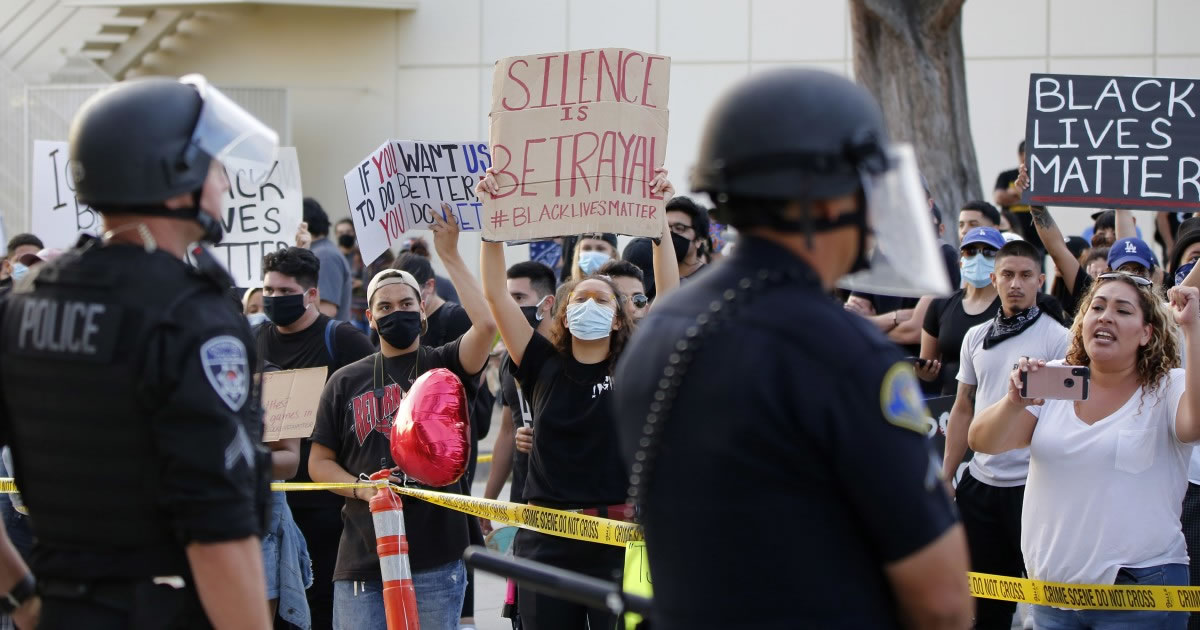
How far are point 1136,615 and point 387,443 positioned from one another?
3079mm

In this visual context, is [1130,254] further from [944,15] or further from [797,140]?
[944,15]

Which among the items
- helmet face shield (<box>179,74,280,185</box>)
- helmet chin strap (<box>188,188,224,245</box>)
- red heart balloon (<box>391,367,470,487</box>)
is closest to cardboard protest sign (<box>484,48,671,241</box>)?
red heart balloon (<box>391,367,470,487</box>)

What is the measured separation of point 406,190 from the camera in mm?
7129

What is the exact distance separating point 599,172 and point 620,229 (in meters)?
0.31

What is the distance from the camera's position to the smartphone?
481 centimetres

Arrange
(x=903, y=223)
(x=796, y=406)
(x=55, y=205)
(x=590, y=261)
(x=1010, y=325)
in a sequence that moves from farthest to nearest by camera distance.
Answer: (x=590, y=261) → (x=55, y=205) → (x=1010, y=325) → (x=903, y=223) → (x=796, y=406)

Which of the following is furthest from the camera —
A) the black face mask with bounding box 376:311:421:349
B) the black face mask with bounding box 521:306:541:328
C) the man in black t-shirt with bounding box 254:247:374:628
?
the black face mask with bounding box 521:306:541:328

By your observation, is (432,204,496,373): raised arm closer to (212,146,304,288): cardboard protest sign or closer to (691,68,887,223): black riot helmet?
(212,146,304,288): cardboard protest sign

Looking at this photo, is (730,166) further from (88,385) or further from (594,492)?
(594,492)

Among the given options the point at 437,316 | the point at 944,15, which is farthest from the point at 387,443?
the point at 944,15

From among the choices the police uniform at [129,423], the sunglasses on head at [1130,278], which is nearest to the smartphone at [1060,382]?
the sunglasses on head at [1130,278]

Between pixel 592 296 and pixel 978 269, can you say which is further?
pixel 978 269

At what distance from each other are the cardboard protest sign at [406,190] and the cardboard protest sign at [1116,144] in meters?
3.08

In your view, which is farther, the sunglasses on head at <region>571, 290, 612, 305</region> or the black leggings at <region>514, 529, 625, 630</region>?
the sunglasses on head at <region>571, 290, 612, 305</region>
